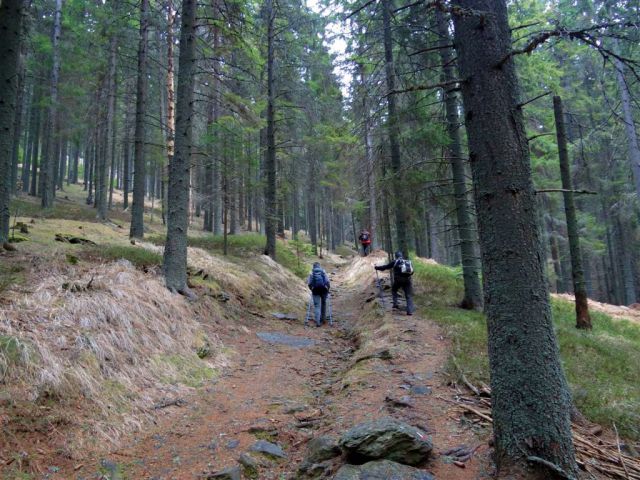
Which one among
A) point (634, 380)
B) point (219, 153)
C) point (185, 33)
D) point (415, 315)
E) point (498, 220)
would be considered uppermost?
point (185, 33)

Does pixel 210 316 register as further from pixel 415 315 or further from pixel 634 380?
pixel 634 380

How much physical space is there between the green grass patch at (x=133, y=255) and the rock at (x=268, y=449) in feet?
21.0

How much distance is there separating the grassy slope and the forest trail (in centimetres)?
54

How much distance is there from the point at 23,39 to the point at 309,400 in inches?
459

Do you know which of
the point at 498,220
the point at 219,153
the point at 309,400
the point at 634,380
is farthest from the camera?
the point at 219,153

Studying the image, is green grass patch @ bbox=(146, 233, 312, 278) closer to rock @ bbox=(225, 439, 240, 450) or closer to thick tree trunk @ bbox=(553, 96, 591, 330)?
rock @ bbox=(225, 439, 240, 450)

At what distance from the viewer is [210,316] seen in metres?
9.16

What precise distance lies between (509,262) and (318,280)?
8627mm

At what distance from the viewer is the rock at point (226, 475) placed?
3.79 metres

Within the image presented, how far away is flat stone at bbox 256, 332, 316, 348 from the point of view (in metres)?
9.22

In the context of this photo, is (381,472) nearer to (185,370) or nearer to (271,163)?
(185,370)

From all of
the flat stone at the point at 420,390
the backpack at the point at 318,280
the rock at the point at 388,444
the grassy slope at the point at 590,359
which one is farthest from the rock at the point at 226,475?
the backpack at the point at 318,280

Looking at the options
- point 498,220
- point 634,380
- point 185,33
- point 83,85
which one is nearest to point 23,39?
point 185,33

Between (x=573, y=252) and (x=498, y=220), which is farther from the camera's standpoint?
(x=573, y=252)
